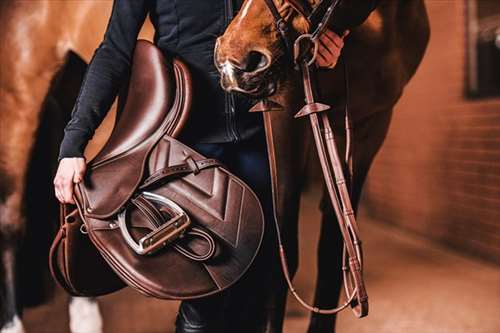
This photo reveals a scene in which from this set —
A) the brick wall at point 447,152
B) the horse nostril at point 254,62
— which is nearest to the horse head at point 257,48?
the horse nostril at point 254,62

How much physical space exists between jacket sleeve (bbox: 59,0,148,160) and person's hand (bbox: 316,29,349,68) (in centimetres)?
45

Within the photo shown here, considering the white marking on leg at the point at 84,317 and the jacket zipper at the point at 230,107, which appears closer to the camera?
the jacket zipper at the point at 230,107

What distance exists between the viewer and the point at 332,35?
1531 millimetres

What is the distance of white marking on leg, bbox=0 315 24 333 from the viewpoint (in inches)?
95.6

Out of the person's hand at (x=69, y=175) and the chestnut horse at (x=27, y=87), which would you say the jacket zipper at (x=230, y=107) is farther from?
the chestnut horse at (x=27, y=87)

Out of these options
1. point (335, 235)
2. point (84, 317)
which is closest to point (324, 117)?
point (335, 235)

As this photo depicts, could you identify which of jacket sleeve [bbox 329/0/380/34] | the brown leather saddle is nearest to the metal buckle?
the brown leather saddle

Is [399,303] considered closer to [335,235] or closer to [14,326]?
[335,235]

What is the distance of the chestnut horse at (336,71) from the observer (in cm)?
133

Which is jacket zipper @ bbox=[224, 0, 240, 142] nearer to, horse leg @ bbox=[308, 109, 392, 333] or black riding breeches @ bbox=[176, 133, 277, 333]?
black riding breeches @ bbox=[176, 133, 277, 333]

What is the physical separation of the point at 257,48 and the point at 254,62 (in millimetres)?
33

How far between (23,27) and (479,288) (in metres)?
2.45

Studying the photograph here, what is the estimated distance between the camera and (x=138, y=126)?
143cm

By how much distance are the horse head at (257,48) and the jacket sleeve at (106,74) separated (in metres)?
0.28
